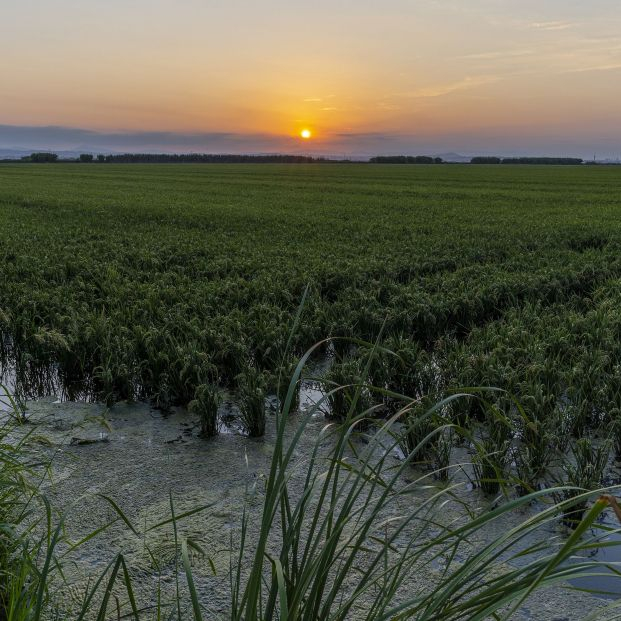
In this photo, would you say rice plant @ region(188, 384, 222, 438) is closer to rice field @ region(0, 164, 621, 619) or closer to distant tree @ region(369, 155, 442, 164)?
rice field @ region(0, 164, 621, 619)

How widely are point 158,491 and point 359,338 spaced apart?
3.29m

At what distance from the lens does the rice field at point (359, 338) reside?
4.14 m

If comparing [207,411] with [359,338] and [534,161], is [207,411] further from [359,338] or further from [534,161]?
[534,161]

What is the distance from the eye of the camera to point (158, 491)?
4.20 m

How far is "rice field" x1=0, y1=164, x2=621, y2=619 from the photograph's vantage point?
13.6 ft

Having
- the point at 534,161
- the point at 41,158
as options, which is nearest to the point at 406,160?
the point at 534,161

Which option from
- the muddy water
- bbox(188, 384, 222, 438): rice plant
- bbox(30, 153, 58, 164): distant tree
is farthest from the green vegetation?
bbox(30, 153, 58, 164): distant tree

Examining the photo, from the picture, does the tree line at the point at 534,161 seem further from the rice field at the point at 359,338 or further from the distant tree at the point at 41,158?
the rice field at the point at 359,338

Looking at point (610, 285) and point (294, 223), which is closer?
point (610, 285)

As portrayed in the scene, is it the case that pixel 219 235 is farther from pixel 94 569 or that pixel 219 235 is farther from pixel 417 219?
pixel 94 569

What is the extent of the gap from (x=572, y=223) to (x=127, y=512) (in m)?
19.2

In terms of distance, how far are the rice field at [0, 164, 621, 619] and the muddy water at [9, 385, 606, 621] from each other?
27 centimetres

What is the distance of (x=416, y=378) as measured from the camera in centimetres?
621

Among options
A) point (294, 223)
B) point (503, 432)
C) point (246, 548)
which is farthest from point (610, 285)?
point (294, 223)
